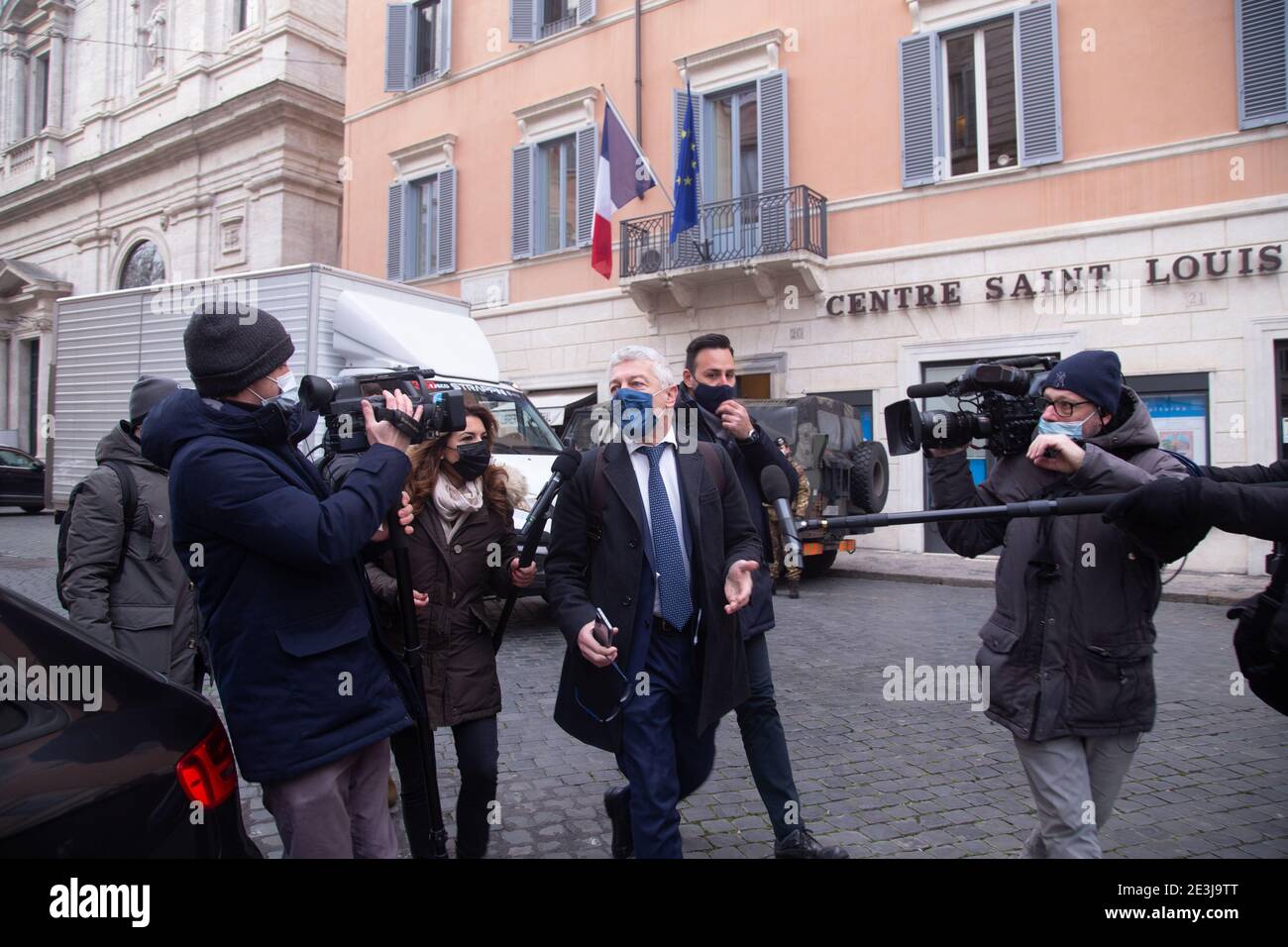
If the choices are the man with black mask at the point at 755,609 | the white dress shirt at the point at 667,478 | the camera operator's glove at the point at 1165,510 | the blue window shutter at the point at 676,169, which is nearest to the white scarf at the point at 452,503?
the white dress shirt at the point at 667,478

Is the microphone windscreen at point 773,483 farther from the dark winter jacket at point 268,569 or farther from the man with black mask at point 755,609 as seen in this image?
the dark winter jacket at point 268,569

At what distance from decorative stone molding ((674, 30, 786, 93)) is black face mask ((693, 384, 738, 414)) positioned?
41.1 feet

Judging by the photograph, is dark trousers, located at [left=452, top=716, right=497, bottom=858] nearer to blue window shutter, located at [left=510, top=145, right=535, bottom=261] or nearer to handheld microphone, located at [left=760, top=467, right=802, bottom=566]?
handheld microphone, located at [left=760, top=467, right=802, bottom=566]

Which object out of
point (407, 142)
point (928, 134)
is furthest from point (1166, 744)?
point (407, 142)

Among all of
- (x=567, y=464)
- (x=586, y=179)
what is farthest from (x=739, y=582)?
(x=586, y=179)

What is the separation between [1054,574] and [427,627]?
2025 millimetres

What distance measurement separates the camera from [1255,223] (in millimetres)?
10898

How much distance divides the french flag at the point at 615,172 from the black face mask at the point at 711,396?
11549mm

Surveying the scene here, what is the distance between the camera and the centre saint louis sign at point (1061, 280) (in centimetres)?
1088

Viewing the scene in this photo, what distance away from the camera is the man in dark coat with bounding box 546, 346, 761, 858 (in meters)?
2.75

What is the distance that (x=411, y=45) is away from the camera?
1969cm

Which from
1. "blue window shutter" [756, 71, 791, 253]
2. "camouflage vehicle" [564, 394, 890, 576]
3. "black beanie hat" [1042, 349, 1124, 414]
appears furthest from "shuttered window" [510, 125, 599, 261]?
"black beanie hat" [1042, 349, 1124, 414]

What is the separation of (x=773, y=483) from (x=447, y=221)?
17.4 m
